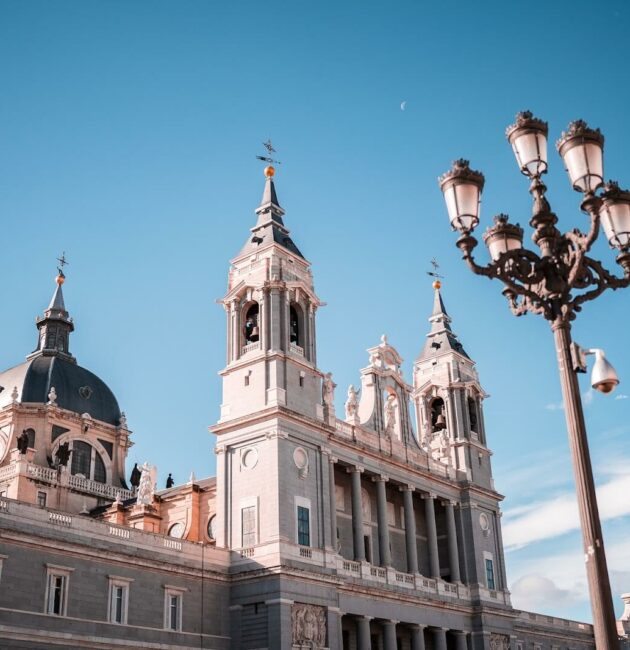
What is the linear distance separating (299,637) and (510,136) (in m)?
31.4

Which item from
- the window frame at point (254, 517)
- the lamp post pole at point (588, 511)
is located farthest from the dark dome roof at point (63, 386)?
the lamp post pole at point (588, 511)

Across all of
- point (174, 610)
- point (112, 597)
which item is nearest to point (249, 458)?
point (174, 610)

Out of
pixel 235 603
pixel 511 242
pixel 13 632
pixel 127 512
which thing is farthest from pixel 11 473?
pixel 511 242

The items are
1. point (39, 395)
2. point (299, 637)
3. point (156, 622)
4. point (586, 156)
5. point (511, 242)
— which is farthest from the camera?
point (39, 395)

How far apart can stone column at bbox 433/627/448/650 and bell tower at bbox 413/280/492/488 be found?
11235 mm

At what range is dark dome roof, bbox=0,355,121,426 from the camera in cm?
6781

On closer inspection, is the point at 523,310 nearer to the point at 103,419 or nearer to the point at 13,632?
the point at 13,632

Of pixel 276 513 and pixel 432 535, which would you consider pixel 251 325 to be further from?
pixel 432 535

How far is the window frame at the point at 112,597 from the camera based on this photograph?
3712cm

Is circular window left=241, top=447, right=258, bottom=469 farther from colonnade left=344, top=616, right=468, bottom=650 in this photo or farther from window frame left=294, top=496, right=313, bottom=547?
colonnade left=344, top=616, right=468, bottom=650

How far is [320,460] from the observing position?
154 ft

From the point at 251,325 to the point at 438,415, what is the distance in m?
20.0

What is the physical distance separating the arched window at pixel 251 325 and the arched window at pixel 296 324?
187 cm

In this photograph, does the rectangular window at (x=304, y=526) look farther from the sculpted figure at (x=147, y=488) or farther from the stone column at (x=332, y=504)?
the sculpted figure at (x=147, y=488)
